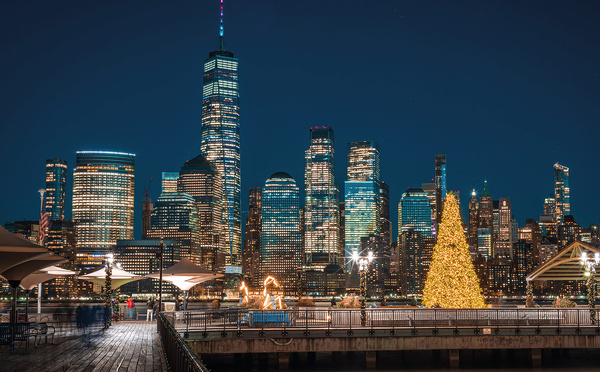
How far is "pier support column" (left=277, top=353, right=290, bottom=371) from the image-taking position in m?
32.6

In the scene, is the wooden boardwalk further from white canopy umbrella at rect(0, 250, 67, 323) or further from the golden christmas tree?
the golden christmas tree

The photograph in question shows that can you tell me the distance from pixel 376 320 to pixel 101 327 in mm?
14584

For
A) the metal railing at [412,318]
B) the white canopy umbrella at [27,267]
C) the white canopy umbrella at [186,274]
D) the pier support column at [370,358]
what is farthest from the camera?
the white canopy umbrella at [186,274]

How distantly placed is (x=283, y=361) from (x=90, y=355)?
13.8 metres

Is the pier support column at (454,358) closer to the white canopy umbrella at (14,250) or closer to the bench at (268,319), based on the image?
the bench at (268,319)

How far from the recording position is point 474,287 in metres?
43.5

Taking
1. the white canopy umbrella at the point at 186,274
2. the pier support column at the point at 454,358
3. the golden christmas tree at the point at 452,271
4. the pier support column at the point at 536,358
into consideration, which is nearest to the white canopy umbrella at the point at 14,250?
the pier support column at the point at 454,358

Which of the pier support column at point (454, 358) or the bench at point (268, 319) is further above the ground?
the bench at point (268, 319)

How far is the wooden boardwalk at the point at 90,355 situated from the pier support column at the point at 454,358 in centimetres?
1485

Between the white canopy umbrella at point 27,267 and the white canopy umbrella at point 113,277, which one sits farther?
the white canopy umbrella at point 113,277

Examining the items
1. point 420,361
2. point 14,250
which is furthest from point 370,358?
point 14,250

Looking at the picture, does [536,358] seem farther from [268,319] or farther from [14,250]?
[14,250]

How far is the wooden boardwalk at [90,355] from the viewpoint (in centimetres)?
1769

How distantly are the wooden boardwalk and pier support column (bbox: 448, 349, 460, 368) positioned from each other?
14848mm
